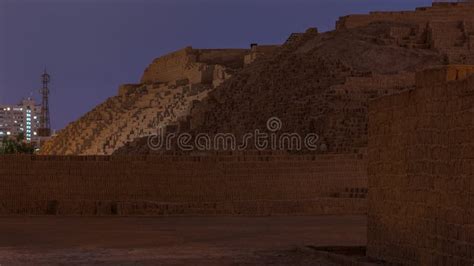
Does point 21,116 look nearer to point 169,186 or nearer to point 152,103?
point 152,103

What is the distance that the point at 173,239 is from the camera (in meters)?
14.2

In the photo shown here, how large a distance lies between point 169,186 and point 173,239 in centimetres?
639

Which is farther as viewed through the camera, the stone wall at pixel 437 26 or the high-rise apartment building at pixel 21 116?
the high-rise apartment building at pixel 21 116

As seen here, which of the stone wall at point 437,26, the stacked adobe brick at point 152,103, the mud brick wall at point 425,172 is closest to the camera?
the mud brick wall at point 425,172

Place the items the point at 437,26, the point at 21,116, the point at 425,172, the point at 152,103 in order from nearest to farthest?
1. the point at 425,172
2. the point at 437,26
3. the point at 152,103
4. the point at 21,116

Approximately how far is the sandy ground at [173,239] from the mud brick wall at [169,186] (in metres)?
0.90

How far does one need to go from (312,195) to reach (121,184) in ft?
14.0

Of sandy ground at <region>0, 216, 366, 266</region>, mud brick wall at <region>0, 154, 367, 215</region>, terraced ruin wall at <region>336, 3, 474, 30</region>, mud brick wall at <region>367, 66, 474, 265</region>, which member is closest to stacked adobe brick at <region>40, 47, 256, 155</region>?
terraced ruin wall at <region>336, 3, 474, 30</region>

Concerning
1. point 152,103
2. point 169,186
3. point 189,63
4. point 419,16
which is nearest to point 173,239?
point 169,186

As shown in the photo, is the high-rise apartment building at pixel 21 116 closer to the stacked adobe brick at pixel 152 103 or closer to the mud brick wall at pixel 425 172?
the stacked adobe brick at pixel 152 103
